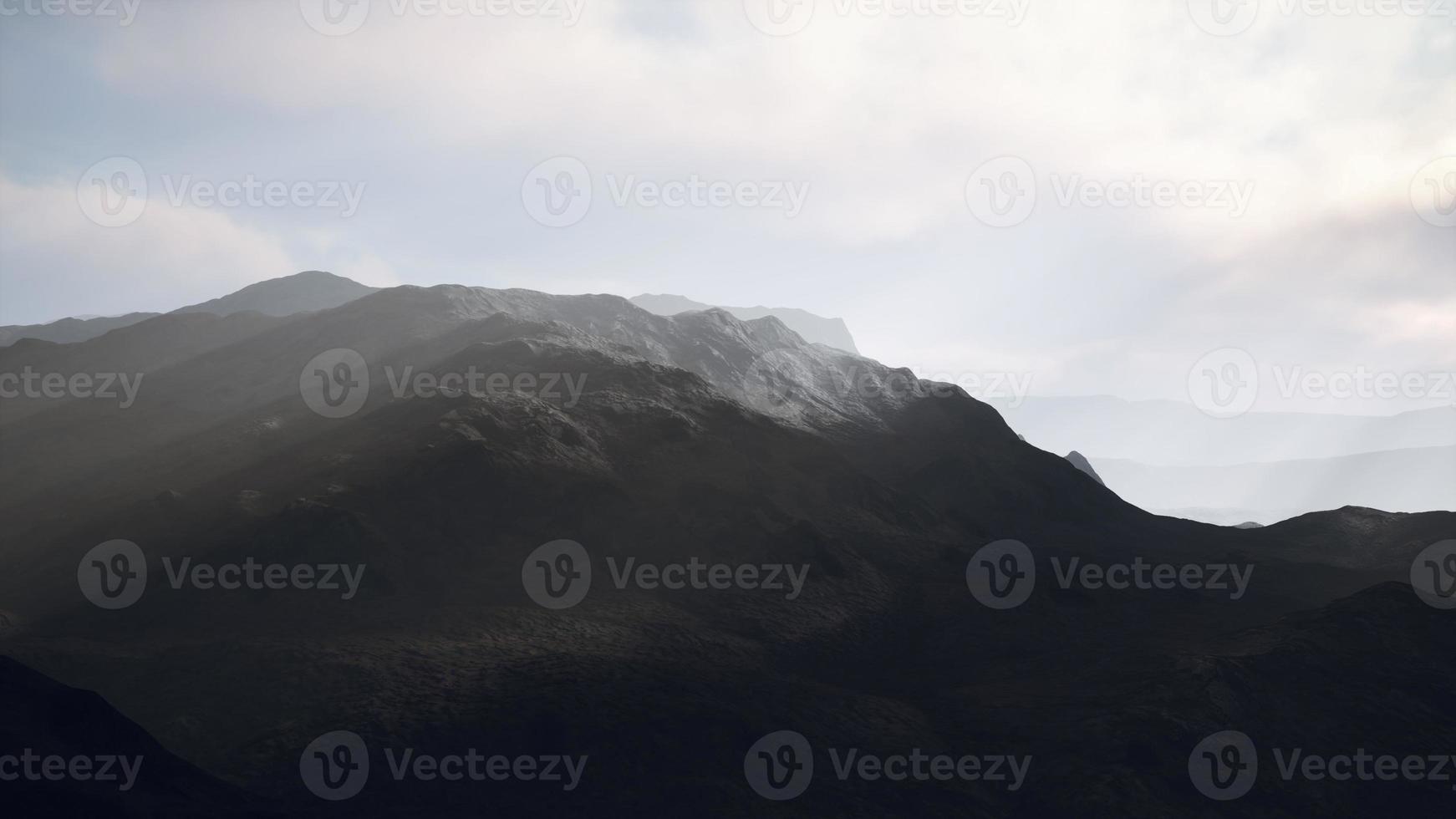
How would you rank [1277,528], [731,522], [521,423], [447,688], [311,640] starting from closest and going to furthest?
[447,688] < [311,640] < [731,522] < [521,423] < [1277,528]

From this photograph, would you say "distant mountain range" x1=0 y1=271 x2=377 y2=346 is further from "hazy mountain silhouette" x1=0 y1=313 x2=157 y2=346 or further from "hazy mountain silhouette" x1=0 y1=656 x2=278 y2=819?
"hazy mountain silhouette" x1=0 y1=656 x2=278 y2=819

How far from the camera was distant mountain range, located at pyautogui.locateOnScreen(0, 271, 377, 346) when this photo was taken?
148875 mm

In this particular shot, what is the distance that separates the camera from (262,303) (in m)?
153

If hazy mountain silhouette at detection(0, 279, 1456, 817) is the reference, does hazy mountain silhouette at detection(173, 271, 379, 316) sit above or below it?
above

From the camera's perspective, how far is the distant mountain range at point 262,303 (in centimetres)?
14888

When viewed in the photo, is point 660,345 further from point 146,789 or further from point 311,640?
point 146,789

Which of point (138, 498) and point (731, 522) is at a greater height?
point (731, 522)

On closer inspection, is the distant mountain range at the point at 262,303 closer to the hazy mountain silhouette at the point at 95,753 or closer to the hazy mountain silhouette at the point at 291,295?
the hazy mountain silhouette at the point at 291,295

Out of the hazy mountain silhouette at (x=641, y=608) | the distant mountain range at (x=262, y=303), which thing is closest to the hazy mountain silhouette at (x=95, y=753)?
the hazy mountain silhouette at (x=641, y=608)

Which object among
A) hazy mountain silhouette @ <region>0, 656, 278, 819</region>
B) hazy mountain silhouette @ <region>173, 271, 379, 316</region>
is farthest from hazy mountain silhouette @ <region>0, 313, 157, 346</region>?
hazy mountain silhouette @ <region>0, 656, 278, 819</region>

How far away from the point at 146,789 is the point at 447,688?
1254 cm

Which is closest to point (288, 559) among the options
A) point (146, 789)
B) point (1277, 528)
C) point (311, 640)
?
point (311, 640)

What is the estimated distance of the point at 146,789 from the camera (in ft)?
72.1

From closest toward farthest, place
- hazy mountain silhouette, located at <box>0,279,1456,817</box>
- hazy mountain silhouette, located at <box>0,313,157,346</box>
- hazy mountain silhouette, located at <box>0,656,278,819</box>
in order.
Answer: hazy mountain silhouette, located at <box>0,656,278,819</box> → hazy mountain silhouette, located at <box>0,279,1456,817</box> → hazy mountain silhouette, located at <box>0,313,157,346</box>
